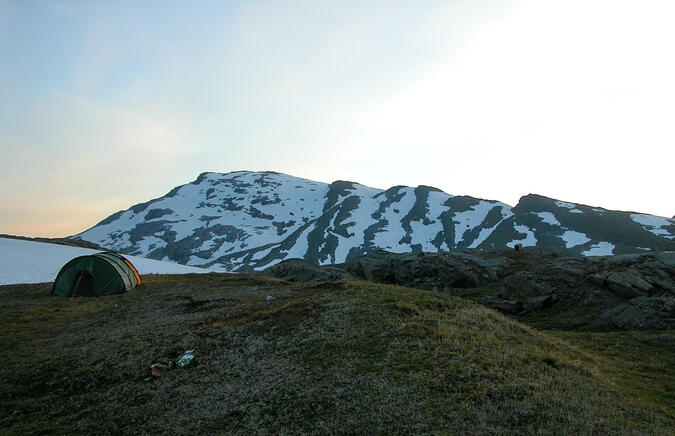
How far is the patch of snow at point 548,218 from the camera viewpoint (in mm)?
169050

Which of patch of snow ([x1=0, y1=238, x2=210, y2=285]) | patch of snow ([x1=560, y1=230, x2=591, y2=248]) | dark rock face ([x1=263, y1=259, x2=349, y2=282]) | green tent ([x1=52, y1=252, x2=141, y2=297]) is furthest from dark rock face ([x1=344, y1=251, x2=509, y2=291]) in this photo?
patch of snow ([x1=560, y1=230, x2=591, y2=248])

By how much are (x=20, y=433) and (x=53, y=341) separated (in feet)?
36.8

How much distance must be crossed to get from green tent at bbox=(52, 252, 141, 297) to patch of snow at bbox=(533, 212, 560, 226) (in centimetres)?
16933

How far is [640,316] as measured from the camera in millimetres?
24125

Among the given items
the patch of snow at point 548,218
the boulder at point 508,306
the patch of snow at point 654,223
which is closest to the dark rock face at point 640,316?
the boulder at point 508,306

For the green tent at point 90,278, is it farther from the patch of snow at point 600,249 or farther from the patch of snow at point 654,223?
the patch of snow at point 654,223

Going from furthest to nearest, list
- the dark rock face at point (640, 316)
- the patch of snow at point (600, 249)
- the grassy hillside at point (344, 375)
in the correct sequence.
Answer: the patch of snow at point (600, 249)
the dark rock face at point (640, 316)
the grassy hillside at point (344, 375)

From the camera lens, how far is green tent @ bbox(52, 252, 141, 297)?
36.5 m

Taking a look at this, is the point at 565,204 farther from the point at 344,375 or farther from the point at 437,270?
the point at 344,375

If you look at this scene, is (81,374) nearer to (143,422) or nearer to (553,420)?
(143,422)

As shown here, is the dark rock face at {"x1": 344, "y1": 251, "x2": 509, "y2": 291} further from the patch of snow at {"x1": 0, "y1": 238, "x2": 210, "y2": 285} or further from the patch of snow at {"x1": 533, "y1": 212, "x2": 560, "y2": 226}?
the patch of snow at {"x1": 533, "y1": 212, "x2": 560, "y2": 226}

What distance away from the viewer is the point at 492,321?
17.5 metres

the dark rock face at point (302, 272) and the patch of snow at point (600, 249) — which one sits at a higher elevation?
the dark rock face at point (302, 272)

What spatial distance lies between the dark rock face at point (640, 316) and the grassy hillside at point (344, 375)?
3.05m
